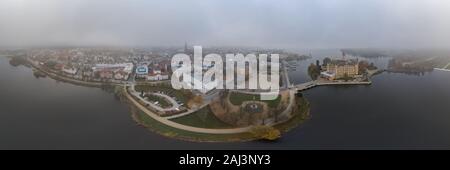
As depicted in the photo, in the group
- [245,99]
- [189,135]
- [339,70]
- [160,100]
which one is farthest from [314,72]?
[189,135]

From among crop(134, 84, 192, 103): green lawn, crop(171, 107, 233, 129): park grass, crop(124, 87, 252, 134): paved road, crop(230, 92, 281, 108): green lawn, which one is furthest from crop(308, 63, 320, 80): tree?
crop(124, 87, 252, 134): paved road

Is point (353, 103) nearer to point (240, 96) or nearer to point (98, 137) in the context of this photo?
point (240, 96)

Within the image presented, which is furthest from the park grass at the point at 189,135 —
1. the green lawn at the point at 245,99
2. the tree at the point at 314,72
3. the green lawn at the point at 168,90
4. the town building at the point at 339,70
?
the town building at the point at 339,70

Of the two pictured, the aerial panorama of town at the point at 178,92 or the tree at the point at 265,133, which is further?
the aerial panorama of town at the point at 178,92

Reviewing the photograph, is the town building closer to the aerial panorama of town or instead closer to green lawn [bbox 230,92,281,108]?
the aerial panorama of town

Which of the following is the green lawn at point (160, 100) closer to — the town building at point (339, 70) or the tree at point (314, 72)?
the tree at point (314, 72)

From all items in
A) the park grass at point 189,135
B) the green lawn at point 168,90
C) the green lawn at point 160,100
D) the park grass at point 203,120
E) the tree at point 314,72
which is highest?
the tree at point 314,72

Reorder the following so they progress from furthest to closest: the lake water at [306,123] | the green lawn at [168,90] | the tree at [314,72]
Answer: the tree at [314,72], the green lawn at [168,90], the lake water at [306,123]

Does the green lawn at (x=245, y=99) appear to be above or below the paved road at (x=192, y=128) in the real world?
above
